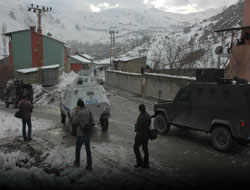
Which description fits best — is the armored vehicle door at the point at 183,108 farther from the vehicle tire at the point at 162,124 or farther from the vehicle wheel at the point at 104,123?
the vehicle wheel at the point at 104,123

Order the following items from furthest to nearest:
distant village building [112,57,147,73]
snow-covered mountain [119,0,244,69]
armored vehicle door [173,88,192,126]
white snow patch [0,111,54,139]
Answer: distant village building [112,57,147,73] < snow-covered mountain [119,0,244,69] < white snow patch [0,111,54,139] < armored vehicle door [173,88,192,126]

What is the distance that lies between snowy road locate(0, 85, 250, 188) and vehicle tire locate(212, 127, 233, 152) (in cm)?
21

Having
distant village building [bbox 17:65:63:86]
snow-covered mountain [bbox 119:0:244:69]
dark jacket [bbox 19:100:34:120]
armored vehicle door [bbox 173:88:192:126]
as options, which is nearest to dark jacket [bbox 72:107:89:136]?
dark jacket [bbox 19:100:34:120]

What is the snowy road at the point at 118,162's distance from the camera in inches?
217

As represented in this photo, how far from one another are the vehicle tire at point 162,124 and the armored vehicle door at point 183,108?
1.72ft

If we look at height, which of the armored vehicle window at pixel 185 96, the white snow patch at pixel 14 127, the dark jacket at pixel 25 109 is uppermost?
the armored vehicle window at pixel 185 96

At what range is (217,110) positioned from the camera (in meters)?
7.71

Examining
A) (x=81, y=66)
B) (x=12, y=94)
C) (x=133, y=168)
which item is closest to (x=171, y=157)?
(x=133, y=168)

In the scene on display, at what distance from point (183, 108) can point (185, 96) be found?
48 cm

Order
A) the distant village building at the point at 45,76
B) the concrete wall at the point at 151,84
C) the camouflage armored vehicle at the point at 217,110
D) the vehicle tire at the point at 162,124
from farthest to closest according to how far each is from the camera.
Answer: the distant village building at the point at 45,76
the concrete wall at the point at 151,84
the vehicle tire at the point at 162,124
the camouflage armored vehicle at the point at 217,110

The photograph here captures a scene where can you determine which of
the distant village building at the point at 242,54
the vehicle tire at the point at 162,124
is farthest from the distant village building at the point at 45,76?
the vehicle tire at the point at 162,124

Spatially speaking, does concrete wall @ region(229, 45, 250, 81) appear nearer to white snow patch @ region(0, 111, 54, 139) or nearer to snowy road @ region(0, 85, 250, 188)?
snowy road @ region(0, 85, 250, 188)

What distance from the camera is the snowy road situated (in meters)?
5.52

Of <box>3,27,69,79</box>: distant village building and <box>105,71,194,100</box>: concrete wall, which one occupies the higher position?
<box>3,27,69,79</box>: distant village building
